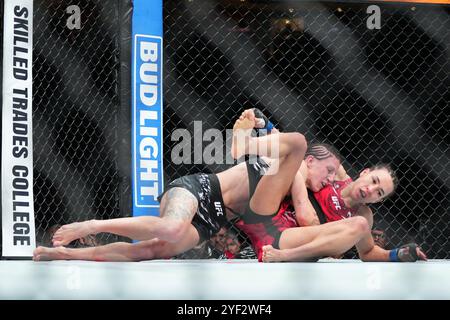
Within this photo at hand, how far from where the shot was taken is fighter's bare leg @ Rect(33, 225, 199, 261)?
158 centimetres

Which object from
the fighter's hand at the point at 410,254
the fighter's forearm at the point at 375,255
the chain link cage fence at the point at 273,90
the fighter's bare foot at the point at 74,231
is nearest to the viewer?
the fighter's bare foot at the point at 74,231

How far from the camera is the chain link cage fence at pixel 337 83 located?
9.37 ft

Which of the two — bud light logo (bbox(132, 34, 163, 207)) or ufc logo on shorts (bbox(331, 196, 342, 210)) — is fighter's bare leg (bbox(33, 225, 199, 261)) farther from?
ufc logo on shorts (bbox(331, 196, 342, 210))

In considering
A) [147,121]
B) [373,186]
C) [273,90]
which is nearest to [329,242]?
[373,186]

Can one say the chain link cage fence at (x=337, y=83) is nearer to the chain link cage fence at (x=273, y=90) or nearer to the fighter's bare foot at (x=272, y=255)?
the chain link cage fence at (x=273, y=90)

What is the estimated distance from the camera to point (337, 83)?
298cm

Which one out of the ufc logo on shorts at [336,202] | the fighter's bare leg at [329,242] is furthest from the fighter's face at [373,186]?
the fighter's bare leg at [329,242]

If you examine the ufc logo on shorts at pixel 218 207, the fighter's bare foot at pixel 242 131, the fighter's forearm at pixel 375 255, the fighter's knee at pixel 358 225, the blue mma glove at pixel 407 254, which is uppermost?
the fighter's bare foot at pixel 242 131

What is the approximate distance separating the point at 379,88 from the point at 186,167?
2.73 ft

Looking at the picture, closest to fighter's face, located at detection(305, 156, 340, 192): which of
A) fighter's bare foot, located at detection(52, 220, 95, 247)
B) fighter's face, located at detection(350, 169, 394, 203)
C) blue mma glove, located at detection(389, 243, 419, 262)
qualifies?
fighter's face, located at detection(350, 169, 394, 203)

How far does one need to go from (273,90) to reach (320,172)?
896mm

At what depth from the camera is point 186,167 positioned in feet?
9.59

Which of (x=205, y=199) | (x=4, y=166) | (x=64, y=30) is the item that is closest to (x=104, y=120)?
(x=64, y=30)

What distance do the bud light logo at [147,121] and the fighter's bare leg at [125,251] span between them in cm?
28
